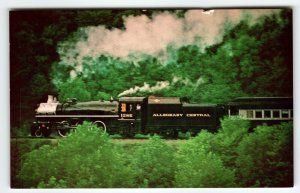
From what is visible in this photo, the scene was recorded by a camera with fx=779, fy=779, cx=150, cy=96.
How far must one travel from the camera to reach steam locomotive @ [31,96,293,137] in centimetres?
222

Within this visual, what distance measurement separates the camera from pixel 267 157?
7.30ft

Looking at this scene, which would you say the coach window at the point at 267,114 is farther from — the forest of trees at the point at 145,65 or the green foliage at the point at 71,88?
the green foliage at the point at 71,88

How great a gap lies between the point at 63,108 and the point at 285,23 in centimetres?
68

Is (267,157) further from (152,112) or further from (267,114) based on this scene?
(152,112)

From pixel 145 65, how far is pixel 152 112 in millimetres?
138

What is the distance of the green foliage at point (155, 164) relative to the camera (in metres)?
2.23

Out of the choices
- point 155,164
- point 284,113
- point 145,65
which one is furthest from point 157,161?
point 284,113

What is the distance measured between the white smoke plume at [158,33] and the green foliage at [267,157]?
0.31 meters

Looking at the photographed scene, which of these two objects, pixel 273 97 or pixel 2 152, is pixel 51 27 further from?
pixel 273 97

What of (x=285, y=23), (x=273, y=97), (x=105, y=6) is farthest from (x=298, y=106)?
(x=105, y=6)

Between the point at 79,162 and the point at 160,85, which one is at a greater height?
the point at 160,85

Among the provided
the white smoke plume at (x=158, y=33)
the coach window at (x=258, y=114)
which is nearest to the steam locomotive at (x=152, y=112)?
the coach window at (x=258, y=114)

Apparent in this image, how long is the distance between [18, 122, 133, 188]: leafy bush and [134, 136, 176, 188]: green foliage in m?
0.04

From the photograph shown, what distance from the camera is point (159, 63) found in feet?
7.28
